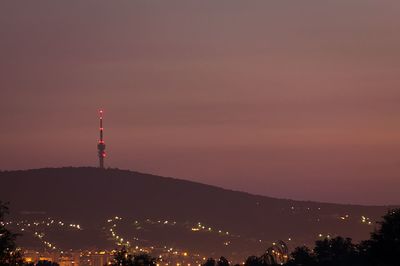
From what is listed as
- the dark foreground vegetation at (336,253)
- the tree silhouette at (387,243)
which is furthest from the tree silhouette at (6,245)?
the tree silhouette at (387,243)

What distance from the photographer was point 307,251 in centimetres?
10844

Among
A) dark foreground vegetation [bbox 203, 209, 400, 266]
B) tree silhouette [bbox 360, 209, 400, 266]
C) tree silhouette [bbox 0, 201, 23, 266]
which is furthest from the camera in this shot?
dark foreground vegetation [bbox 203, 209, 400, 266]

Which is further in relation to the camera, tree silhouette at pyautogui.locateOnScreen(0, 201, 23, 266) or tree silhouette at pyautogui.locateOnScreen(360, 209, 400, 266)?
tree silhouette at pyautogui.locateOnScreen(360, 209, 400, 266)

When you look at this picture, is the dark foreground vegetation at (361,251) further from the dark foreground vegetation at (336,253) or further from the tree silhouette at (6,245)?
the tree silhouette at (6,245)

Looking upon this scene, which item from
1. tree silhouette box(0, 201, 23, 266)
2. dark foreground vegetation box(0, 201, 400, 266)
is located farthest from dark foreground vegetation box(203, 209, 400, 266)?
tree silhouette box(0, 201, 23, 266)

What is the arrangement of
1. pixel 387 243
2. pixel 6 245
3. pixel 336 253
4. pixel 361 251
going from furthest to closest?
pixel 336 253
pixel 361 251
pixel 387 243
pixel 6 245

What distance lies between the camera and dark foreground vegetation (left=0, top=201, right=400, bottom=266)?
58656mm

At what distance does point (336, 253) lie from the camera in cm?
10019

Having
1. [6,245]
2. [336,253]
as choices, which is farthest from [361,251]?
[6,245]

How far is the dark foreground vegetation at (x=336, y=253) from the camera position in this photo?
58656mm

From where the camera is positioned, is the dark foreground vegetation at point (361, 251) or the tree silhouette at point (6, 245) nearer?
the tree silhouette at point (6, 245)

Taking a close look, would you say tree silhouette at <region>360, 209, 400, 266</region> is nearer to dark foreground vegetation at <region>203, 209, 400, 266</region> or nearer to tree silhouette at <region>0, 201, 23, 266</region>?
dark foreground vegetation at <region>203, 209, 400, 266</region>

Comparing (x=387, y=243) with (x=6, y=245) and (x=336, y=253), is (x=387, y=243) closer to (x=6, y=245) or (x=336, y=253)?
(x=6, y=245)

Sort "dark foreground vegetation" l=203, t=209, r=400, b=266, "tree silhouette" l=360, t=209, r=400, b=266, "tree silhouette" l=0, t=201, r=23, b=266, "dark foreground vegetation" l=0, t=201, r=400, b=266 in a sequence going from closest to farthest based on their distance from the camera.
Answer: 1. "tree silhouette" l=0, t=201, r=23, b=266
2. "dark foreground vegetation" l=0, t=201, r=400, b=266
3. "tree silhouette" l=360, t=209, r=400, b=266
4. "dark foreground vegetation" l=203, t=209, r=400, b=266
